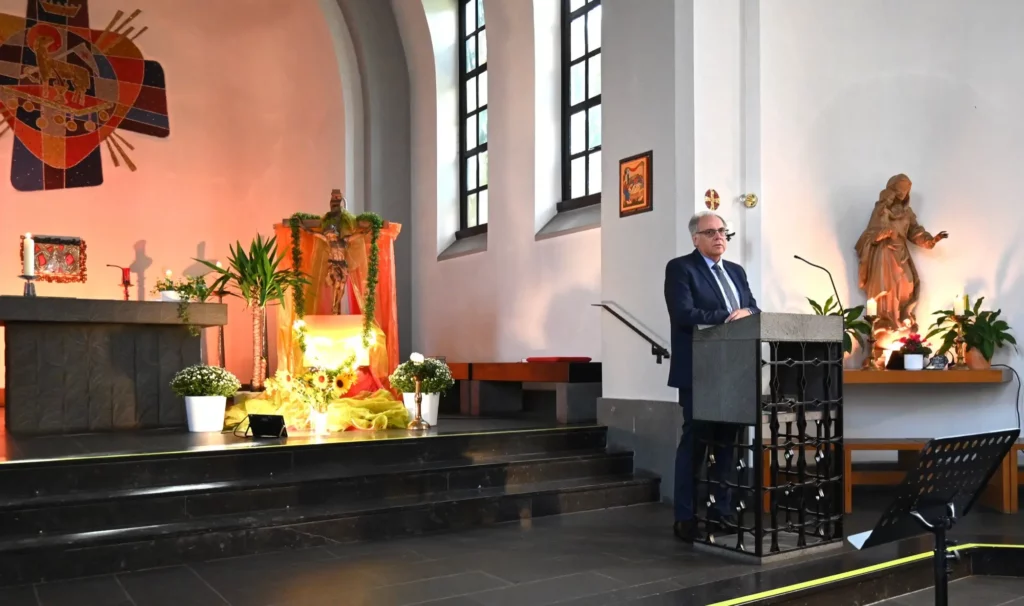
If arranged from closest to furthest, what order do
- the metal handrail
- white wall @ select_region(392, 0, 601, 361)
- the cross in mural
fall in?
the metal handrail
white wall @ select_region(392, 0, 601, 361)
the cross in mural

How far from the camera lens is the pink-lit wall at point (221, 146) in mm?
11398

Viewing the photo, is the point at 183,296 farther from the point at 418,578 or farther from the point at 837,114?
the point at 837,114

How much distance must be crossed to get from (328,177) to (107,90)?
294 centimetres

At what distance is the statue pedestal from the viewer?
793cm

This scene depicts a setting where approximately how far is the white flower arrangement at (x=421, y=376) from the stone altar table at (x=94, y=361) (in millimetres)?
1695

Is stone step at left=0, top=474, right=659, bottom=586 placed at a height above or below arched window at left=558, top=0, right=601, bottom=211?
below

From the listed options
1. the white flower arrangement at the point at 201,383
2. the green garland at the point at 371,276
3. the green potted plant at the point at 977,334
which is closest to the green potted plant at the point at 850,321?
the green potted plant at the point at 977,334

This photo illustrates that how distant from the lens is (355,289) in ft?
27.5

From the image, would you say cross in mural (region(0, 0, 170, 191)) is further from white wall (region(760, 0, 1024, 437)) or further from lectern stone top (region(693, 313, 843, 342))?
lectern stone top (region(693, 313, 843, 342))

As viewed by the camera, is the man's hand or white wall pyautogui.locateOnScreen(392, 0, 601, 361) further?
white wall pyautogui.locateOnScreen(392, 0, 601, 361)

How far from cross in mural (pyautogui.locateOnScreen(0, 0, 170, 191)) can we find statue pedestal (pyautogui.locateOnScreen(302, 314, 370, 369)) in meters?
5.05

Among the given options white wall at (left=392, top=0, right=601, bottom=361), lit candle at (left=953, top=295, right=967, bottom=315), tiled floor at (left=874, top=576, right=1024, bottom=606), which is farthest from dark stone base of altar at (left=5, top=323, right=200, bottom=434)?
lit candle at (left=953, top=295, right=967, bottom=315)

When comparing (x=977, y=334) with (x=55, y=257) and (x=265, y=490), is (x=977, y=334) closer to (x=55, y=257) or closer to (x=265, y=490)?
(x=265, y=490)

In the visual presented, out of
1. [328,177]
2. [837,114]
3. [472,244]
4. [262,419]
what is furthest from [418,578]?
[328,177]
